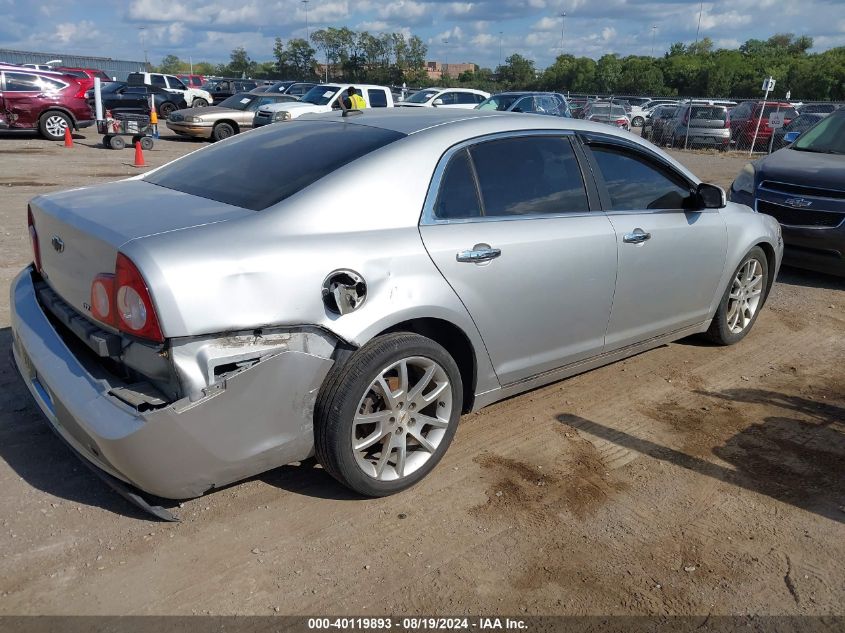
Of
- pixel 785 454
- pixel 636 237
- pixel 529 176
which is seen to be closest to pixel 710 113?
pixel 636 237

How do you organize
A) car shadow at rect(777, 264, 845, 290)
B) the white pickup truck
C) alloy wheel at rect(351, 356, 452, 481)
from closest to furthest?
alloy wheel at rect(351, 356, 452, 481) → car shadow at rect(777, 264, 845, 290) → the white pickup truck

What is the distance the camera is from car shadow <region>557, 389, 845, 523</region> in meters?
3.51

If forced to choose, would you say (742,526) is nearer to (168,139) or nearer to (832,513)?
(832,513)

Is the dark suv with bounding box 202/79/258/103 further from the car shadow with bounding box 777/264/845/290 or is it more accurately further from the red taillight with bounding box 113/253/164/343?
the red taillight with bounding box 113/253/164/343

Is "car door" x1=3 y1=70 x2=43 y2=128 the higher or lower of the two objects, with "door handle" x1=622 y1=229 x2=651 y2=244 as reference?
lower

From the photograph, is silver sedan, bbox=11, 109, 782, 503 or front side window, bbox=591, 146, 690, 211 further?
front side window, bbox=591, 146, 690, 211

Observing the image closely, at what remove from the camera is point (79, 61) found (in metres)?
56.6

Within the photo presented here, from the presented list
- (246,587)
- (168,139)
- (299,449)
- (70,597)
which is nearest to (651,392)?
(299,449)

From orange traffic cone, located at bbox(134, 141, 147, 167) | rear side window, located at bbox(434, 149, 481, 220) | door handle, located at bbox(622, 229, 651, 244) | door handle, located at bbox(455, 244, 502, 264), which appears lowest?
orange traffic cone, located at bbox(134, 141, 147, 167)

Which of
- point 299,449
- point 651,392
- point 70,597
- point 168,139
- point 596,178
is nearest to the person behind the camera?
point 70,597

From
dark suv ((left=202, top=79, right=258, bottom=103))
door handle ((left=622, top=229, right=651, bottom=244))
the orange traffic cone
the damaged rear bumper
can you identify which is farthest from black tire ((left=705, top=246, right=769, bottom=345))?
dark suv ((left=202, top=79, right=258, bottom=103))

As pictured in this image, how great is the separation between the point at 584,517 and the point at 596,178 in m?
1.90

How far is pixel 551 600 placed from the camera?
8.90ft

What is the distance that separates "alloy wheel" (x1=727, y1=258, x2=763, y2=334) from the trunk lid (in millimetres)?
3774
